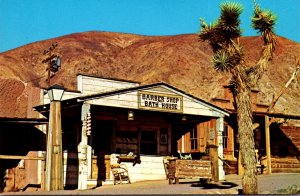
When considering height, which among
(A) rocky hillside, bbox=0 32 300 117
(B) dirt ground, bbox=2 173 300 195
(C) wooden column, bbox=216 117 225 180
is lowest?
(B) dirt ground, bbox=2 173 300 195

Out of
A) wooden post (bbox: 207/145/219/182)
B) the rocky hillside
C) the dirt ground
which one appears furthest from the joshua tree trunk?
the rocky hillside

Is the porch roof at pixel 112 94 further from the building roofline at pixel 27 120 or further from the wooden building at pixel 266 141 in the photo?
the wooden building at pixel 266 141

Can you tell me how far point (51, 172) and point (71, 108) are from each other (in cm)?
442

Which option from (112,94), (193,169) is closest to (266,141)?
(193,169)

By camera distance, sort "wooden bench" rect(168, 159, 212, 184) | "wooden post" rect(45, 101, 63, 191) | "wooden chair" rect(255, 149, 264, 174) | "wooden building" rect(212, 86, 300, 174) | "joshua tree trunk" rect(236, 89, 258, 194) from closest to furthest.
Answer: "joshua tree trunk" rect(236, 89, 258, 194)
"wooden post" rect(45, 101, 63, 191)
"wooden bench" rect(168, 159, 212, 184)
"wooden chair" rect(255, 149, 264, 174)
"wooden building" rect(212, 86, 300, 174)

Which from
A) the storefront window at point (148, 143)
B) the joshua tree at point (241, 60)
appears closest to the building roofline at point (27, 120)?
the storefront window at point (148, 143)

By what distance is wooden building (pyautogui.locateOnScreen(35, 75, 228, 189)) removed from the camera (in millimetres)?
19906

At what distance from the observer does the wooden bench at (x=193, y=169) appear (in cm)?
1822

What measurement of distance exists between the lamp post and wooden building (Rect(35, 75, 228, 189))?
1944 millimetres

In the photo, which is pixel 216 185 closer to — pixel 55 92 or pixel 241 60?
pixel 241 60

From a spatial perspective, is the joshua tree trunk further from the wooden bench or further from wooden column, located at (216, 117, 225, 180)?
wooden column, located at (216, 117, 225, 180)

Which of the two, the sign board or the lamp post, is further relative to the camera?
the sign board

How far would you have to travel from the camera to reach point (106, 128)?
860 inches

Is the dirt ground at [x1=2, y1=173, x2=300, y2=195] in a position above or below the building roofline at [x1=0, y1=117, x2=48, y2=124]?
below
